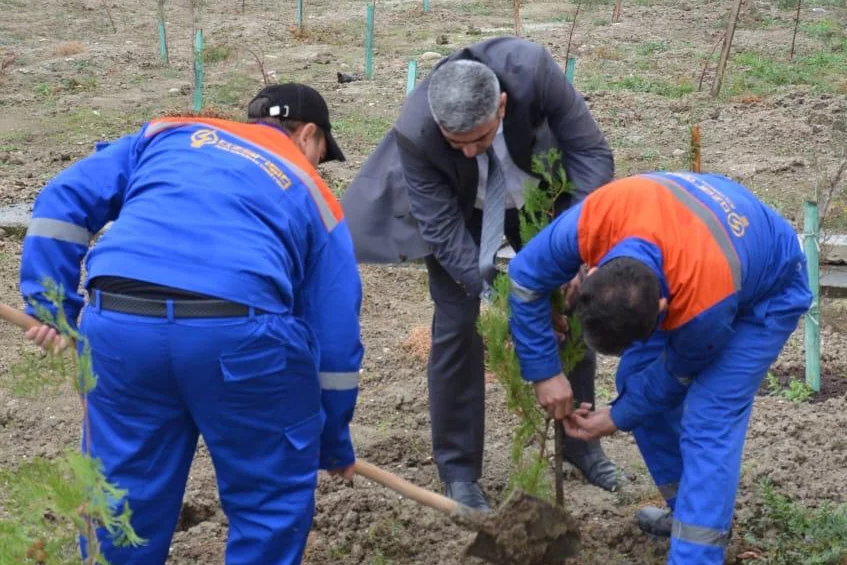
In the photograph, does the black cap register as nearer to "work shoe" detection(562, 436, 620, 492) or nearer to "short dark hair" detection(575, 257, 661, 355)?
"short dark hair" detection(575, 257, 661, 355)

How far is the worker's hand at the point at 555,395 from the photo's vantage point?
3.89 m

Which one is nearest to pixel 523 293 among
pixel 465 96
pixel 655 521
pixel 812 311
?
pixel 465 96

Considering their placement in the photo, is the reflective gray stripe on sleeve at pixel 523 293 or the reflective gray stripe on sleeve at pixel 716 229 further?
the reflective gray stripe on sleeve at pixel 523 293

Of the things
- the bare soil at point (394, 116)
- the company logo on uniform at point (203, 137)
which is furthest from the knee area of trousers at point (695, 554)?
the company logo on uniform at point (203, 137)

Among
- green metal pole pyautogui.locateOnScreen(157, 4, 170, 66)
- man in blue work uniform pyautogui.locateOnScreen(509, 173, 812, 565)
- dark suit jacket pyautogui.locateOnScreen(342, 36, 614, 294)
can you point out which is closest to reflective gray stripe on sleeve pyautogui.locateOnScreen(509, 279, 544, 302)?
man in blue work uniform pyautogui.locateOnScreen(509, 173, 812, 565)

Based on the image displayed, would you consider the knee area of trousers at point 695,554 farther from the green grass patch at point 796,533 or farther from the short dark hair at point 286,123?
the short dark hair at point 286,123

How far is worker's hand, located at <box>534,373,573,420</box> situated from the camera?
12.8 feet

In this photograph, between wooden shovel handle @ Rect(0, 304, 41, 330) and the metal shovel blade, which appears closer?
wooden shovel handle @ Rect(0, 304, 41, 330)

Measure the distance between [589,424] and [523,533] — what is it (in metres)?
0.44

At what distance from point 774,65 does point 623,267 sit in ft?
42.1

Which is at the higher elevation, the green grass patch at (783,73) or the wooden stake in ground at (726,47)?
the wooden stake in ground at (726,47)

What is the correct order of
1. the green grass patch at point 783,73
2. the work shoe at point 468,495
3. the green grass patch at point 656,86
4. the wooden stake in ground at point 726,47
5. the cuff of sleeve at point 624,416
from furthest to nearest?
the green grass patch at point 783,73, the green grass patch at point 656,86, the wooden stake in ground at point 726,47, the work shoe at point 468,495, the cuff of sleeve at point 624,416

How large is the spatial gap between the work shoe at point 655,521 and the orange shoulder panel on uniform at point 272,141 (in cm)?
184

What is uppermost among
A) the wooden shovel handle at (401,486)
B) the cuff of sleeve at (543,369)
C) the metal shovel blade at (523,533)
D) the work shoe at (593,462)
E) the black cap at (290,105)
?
the black cap at (290,105)
